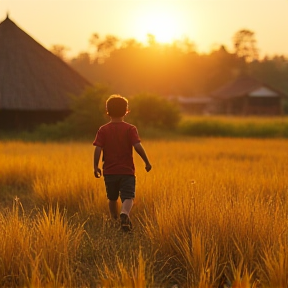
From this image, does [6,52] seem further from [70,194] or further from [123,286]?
[123,286]

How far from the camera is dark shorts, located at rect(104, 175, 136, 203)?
15.5ft

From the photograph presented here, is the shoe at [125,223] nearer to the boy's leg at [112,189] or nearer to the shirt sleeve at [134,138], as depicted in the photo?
the boy's leg at [112,189]

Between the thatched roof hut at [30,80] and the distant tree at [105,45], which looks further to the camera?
the distant tree at [105,45]

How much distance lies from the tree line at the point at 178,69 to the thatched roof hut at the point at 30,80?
1381 inches

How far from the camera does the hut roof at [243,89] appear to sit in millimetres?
43312

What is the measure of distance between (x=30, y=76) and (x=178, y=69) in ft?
154

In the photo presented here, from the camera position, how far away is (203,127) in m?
21.9

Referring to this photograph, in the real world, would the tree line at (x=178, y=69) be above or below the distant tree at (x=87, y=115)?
above

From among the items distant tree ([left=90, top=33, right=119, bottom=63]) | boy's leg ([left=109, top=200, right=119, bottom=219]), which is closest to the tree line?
distant tree ([left=90, top=33, right=119, bottom=63])

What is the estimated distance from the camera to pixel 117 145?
15.7 feet

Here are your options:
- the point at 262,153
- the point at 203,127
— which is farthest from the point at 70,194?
the point at 203,127

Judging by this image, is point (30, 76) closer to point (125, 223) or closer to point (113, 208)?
point (113, 208)

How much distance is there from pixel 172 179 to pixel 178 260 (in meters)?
2.30

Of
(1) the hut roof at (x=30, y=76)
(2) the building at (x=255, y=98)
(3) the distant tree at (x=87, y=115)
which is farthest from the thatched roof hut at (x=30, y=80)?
(2) the building at (x=255, y=98)
